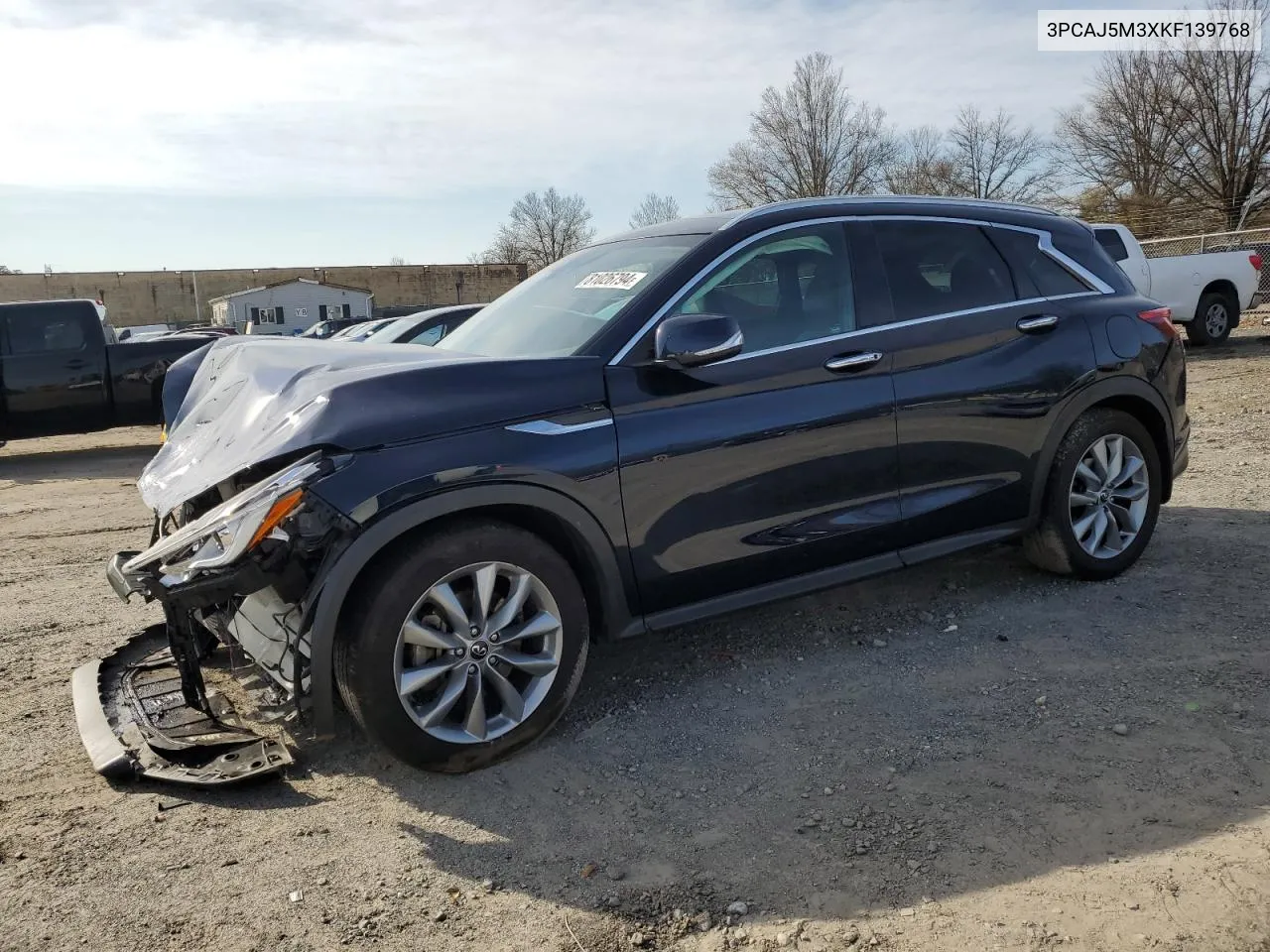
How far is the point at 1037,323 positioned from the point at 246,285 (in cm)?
8004

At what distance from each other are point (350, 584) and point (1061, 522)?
3.27m

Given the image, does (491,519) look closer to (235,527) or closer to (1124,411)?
(235,527)

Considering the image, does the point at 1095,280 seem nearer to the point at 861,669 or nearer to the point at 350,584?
the point at 861,669

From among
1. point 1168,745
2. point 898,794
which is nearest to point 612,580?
point 898,794

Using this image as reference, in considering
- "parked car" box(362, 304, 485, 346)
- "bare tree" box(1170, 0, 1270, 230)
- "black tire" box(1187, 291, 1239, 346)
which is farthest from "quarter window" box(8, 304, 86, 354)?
"bare tree" box(1170, 0, 1270, 230)

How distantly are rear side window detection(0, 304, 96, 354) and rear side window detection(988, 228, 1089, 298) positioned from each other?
1134 centimetres

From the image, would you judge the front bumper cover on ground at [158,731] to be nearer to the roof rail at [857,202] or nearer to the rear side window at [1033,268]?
the roof rail at [857,202]

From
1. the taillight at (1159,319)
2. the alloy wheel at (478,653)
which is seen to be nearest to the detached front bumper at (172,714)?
the alloy wheel at (478,653)

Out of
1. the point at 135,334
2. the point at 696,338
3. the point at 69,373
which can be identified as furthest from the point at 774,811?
the point at 135,334

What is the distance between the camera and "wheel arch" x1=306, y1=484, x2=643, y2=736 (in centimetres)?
297

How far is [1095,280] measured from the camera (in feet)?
15.7

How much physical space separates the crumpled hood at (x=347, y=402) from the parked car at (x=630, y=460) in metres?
0.01

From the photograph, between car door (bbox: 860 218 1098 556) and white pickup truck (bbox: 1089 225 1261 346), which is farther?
white pickup truck (bbox: 1089 225 1261 346)

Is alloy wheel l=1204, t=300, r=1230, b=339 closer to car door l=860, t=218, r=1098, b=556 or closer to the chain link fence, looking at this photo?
the chain link fence
